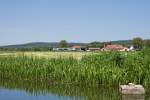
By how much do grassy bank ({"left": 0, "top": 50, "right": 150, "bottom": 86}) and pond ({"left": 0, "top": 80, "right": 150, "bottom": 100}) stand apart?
1.94 ft

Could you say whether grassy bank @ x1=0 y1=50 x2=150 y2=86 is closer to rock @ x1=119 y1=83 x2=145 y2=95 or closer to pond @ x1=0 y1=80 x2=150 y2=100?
pond @ x1=0 y1=80 x2=150 y2=100

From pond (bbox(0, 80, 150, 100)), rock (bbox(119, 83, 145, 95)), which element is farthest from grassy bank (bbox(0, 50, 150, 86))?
rock (bbox(119, 83, 145, 95))

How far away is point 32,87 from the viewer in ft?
63.1

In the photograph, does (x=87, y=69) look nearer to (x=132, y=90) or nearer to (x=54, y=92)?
(x=54, y=92)

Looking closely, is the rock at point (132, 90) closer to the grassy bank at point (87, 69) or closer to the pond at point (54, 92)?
the pond at point (54, 92)

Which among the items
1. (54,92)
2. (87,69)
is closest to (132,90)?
(54,92)

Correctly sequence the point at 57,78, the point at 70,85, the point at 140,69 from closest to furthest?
the point at 140,69 → the point at 70,85 → the point at 57,78

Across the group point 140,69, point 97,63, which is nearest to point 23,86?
point 97,63

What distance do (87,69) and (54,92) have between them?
2791 millimetres

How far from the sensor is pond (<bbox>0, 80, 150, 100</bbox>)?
15484 millimetres

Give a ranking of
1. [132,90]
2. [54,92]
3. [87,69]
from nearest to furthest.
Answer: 1. [132,90]
2. [54,92]
3. [87,69]

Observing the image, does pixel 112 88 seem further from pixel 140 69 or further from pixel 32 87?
pixel 32 87

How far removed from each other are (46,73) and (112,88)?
4875mm

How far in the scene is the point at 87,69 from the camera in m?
19.3
